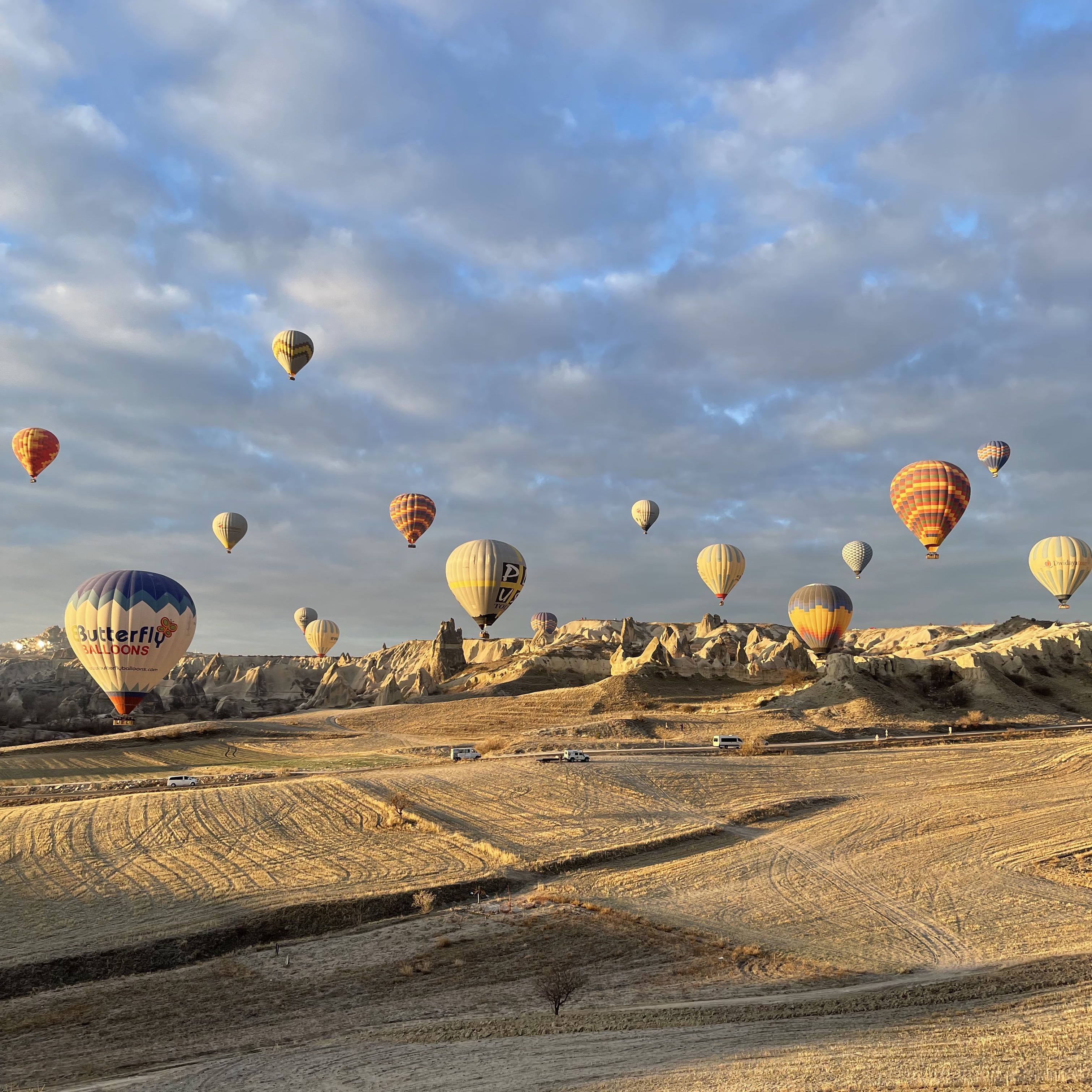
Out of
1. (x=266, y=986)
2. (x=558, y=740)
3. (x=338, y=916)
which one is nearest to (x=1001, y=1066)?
(x=266, y=986)

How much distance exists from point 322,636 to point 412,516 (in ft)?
275

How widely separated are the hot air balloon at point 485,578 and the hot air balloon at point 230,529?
1476 inches

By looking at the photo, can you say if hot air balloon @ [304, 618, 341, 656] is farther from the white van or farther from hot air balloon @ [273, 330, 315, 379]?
the white van

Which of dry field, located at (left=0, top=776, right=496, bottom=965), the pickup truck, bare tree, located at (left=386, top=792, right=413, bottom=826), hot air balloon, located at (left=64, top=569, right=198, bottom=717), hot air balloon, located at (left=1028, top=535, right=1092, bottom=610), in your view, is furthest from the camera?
hot air balloon, located at (left=1028, top=535, right=1092, bottom=610)

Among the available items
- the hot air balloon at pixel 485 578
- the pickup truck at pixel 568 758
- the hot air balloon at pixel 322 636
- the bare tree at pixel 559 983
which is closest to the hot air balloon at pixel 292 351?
the hot air balloon at pixel 485 578

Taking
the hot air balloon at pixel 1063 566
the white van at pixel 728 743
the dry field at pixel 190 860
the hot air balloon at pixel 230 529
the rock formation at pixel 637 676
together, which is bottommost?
the dry field at pixel 190 860

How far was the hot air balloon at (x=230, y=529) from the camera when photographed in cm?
11038

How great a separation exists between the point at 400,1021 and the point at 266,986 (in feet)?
12.4

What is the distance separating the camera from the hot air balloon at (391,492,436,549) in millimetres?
98750

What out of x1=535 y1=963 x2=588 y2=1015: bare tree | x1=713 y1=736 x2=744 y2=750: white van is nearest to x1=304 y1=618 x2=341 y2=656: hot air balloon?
x1=713 y1=736 x2=744 y2=750: white van

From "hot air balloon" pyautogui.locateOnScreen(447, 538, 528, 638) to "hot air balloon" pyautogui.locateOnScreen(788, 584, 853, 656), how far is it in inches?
1108

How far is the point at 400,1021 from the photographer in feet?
55.0

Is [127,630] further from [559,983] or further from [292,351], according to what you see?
[559,983]

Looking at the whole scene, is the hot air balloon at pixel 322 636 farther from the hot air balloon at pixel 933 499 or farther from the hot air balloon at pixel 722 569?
the hot air balloon at pixel 933 499
